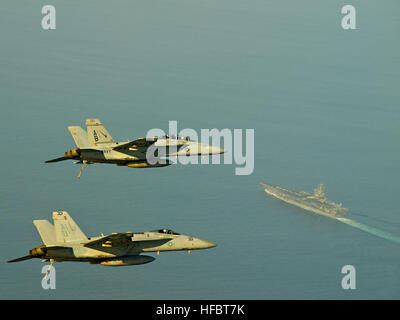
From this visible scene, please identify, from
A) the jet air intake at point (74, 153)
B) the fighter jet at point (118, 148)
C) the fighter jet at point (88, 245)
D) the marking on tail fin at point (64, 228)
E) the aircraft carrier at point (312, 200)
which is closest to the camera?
the fighter jet at point (88, 245)

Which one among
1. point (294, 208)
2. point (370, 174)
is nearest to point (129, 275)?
point (294, 208)

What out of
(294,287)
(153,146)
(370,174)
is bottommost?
(294,287)

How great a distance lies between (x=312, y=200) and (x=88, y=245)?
324 ft

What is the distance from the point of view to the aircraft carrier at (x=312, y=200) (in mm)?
180825

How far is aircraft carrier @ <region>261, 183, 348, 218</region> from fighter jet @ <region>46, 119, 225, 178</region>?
85081 millimetres

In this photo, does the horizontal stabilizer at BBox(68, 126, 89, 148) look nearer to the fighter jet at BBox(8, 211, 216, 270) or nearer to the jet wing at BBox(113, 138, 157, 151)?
the jet wing at BBox(113, 138, 157, 151)

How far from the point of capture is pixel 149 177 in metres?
170

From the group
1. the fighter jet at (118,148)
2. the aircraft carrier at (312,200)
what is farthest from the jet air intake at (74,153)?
the aircraft carrier at (312,200)

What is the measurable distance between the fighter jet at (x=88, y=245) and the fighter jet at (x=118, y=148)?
630 centimetres

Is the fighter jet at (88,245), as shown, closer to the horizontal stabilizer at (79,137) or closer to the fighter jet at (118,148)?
the fighter jet at (118,148)

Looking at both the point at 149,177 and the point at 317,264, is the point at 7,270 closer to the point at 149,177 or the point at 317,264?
the point at 149,177

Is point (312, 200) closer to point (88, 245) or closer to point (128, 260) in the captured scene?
point (128, 260)

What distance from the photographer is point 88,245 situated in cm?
9256
